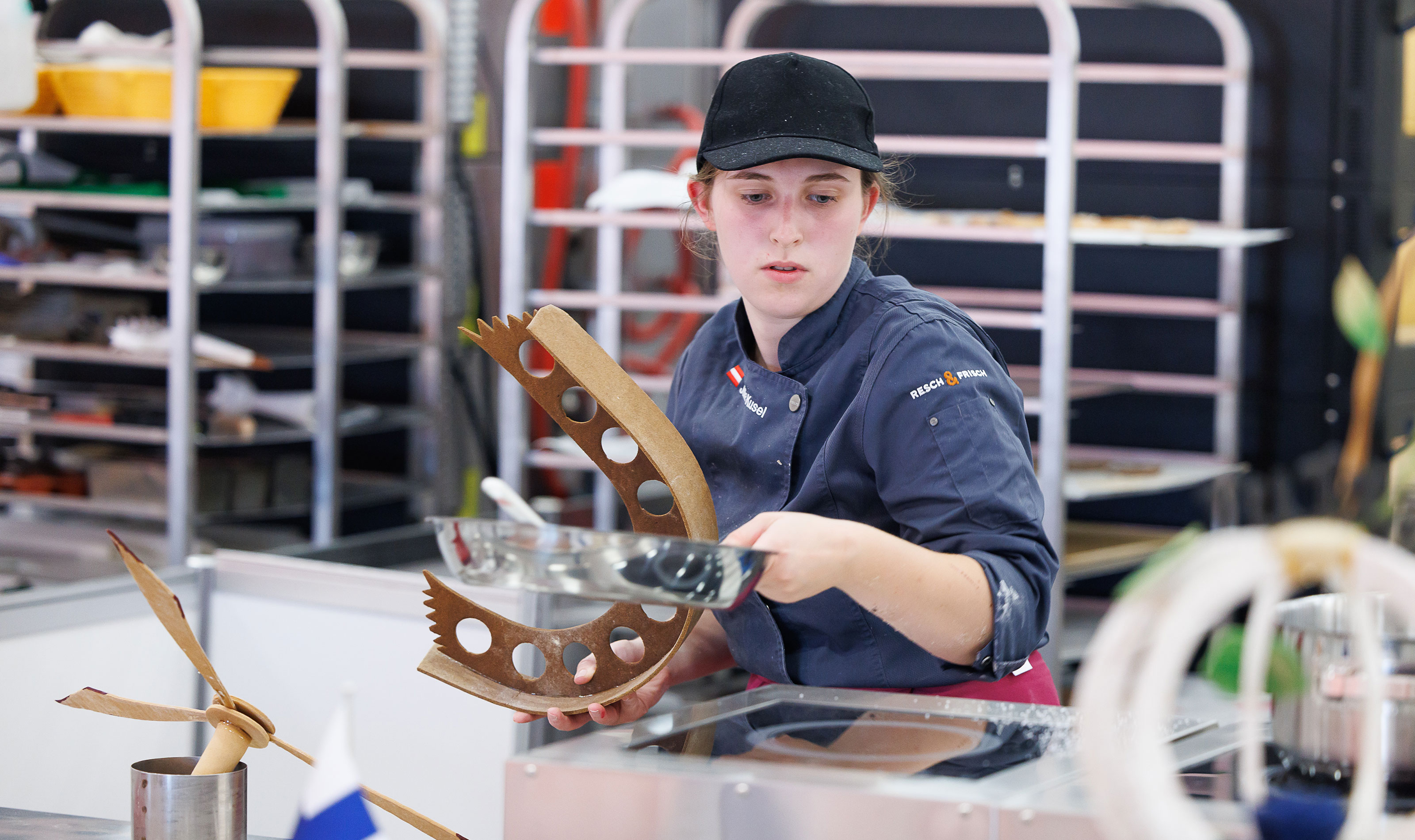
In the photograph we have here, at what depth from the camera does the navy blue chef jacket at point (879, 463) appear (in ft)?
4.27

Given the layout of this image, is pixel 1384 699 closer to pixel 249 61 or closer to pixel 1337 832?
pixel 1337 832

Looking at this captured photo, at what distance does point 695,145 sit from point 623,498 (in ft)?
7.15

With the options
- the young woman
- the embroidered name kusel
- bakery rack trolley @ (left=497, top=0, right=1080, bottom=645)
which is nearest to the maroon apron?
the young woman

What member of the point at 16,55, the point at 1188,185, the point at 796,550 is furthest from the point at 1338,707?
the point at 1188,185

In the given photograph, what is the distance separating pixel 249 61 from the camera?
407 centimetres

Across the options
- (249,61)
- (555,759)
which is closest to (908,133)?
(249,61)

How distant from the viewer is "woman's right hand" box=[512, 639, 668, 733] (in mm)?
1301

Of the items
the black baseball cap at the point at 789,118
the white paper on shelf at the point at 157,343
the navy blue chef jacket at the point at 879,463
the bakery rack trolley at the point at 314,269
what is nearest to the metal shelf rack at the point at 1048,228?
the bakery rack trolley at the point at 314,269

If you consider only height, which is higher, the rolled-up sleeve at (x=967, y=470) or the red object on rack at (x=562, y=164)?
the red object on rack at (x=562, y=164)

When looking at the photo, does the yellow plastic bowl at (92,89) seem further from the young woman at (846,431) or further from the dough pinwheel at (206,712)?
the dough pinwheel at (206,712)

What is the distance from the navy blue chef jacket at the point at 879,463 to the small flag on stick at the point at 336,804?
0.61m

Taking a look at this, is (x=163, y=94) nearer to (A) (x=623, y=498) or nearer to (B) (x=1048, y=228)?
(B) (x=1048, y=228)

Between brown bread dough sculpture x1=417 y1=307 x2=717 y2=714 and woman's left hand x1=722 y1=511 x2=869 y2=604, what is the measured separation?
17 cm

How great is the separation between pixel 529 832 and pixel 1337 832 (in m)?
0.53
